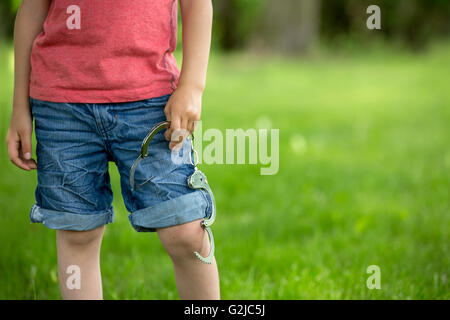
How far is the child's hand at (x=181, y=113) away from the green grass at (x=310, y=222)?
3.02 feet

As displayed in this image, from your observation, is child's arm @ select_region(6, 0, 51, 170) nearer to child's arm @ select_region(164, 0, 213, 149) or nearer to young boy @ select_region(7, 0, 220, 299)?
young boy @ select_region(7, 0, 220, 299)

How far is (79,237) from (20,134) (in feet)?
1.22

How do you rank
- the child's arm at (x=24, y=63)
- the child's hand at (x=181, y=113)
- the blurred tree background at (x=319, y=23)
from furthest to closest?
the blurred tree background at (x=319, y=23), the child's arm at (x=24, y=63), the child's hand at (x=181, y=113)

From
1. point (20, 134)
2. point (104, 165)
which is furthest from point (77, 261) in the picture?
point (20, 134)

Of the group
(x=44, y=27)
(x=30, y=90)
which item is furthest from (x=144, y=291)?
(x=44, y=27)

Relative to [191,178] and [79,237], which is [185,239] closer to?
[191,178]

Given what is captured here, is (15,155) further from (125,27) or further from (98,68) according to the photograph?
(125,27)

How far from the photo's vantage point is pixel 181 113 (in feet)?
4.83

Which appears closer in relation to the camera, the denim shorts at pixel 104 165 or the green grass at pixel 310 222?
the denim shorts at pixel 104 165

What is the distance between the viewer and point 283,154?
437 centimetres

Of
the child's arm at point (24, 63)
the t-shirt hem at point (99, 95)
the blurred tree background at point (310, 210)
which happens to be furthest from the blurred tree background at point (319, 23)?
the t-shirt hem at point (99, 95)

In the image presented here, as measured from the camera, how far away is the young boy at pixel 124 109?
1.50m

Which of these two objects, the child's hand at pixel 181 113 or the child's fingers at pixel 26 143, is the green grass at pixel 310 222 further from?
the child's hand at pixel 181 113

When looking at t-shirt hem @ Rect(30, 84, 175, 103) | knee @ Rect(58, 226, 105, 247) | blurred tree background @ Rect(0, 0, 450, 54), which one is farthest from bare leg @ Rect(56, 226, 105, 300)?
blurred tree background @ Rect(0, 0, 450, 54)
